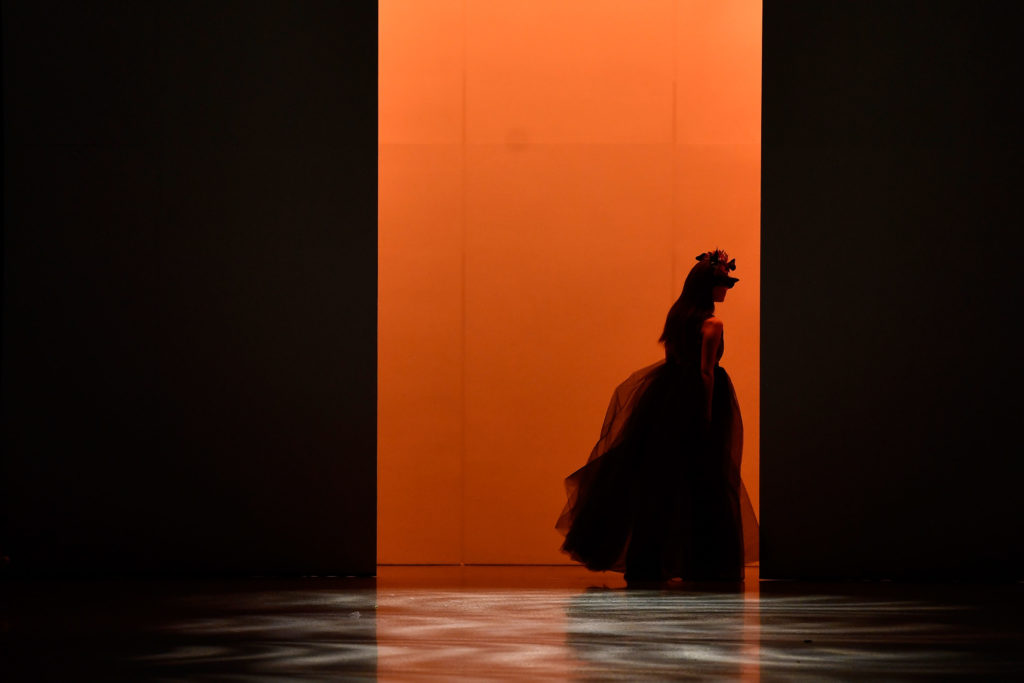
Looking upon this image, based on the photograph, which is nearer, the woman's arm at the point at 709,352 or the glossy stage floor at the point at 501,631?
the glossy stage floor at the point at 501,631

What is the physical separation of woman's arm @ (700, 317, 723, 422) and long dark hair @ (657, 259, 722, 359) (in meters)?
0.05

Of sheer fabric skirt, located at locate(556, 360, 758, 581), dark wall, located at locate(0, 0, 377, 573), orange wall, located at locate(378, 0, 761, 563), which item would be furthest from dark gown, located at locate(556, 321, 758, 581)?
orange wall, located at locate(378, 0, 761, 563)

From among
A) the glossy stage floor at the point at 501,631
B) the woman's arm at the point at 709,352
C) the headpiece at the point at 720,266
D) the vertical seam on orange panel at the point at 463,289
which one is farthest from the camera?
the vertical seam on orange panel at the point at 463,289

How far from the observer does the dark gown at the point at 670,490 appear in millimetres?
5629

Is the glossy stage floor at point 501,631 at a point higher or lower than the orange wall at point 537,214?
lower

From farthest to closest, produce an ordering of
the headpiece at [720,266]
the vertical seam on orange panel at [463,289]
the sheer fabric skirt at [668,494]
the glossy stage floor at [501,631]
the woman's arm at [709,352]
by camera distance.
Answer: the vertical seam on orange panel at [463,289] < the headpiece at [720,266] < the woman's arm at [709,352] < the sheer fabric skirt at [668,494] < the glossy stage floor at [501,631]

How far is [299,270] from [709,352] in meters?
1.87

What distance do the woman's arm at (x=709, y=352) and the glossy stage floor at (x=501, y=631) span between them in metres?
0.86

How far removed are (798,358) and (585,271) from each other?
1725mm

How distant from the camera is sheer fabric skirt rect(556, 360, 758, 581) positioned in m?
5.62

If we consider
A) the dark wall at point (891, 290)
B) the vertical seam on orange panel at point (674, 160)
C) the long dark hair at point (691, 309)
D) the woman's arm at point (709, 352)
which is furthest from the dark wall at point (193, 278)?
the vertical seam on orange panel at point (674, 160)

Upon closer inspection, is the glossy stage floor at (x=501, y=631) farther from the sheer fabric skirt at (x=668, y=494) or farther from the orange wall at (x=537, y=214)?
the orange wall at (x=537, y=214)

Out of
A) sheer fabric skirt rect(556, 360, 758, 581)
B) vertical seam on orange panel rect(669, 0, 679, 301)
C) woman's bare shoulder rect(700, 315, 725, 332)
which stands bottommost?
sheer fabric skirt rect(556, 360, 758, 581)

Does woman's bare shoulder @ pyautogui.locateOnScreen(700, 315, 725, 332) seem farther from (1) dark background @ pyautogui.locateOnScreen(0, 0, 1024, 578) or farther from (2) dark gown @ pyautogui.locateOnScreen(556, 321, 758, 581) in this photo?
(1) dark background @ pyautogui.locateOnScreen(0, 0, 1024, 578)
